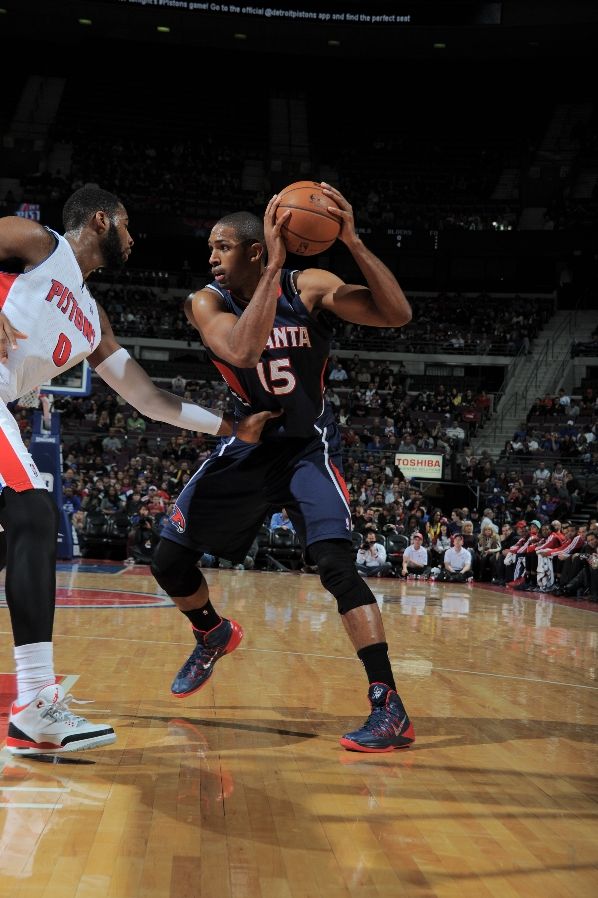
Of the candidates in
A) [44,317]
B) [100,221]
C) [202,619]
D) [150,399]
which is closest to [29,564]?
[44,317]

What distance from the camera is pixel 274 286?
3.62m

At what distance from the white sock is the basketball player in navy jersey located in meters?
1.16

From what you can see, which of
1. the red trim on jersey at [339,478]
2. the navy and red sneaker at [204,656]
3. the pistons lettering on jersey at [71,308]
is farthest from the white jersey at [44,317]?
the navy and red sneaker at [204,656]

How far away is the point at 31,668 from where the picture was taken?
3.12 meters

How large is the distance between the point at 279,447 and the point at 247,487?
23 cm

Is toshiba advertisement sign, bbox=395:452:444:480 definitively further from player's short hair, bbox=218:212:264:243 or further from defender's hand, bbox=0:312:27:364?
defender's hand, bbox=0:312:27:364

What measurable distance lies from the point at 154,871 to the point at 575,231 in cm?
3439

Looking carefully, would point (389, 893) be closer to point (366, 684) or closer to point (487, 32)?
point (366, 684)

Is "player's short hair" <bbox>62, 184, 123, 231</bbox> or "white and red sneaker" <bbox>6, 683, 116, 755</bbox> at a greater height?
"player's short hair" <bbox>62, 184, 123, 231</bbox>

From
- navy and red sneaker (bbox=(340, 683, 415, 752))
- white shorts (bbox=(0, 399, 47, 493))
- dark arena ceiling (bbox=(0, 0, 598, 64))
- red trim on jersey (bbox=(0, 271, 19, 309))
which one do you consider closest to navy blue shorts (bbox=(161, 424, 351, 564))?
navy and red sneaker (bbox=(340, 683, 415, 752))

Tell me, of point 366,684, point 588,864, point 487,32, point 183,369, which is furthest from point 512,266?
point 588,864

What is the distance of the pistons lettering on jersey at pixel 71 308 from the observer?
3.40 meters

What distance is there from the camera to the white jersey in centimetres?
332

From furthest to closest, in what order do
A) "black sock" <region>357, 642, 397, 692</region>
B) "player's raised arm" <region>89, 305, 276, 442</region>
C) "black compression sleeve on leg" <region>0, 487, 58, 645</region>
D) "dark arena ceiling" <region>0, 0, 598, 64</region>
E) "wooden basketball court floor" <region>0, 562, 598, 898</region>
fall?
"dark arena ceiling" <region>0, 0, 598, 64</region> < "player's raised arm" <region>89, 305, 276, 442</region> < "black sock" <region>357, 642, 397, 692</region> < "black compression sleeve on leg" <region>0, 487, 58, 645</region> < "wooden basketball court floor" <region>0, 562, 598, 898</region>
